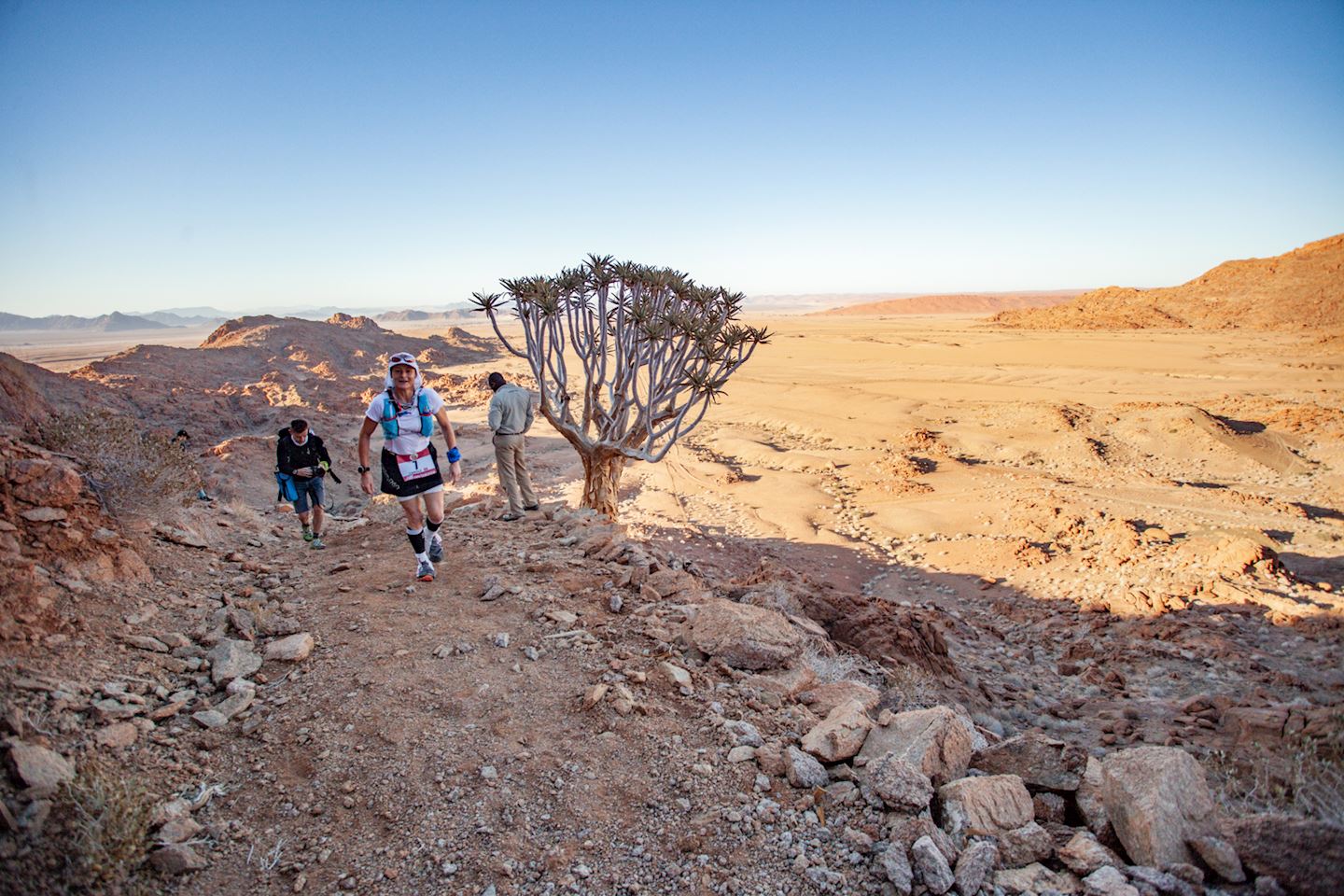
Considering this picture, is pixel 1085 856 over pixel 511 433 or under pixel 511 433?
under

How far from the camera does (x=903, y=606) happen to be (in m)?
8.39

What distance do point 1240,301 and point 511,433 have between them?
63.4m

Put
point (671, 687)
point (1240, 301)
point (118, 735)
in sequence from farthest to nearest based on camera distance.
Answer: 1. point (1240, 301)
2. point (671, 687)
3. point (118, 735)

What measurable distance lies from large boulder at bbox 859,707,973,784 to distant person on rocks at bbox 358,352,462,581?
3.93 m

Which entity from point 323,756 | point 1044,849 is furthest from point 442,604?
point 1044,849

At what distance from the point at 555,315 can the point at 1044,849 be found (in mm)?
8115

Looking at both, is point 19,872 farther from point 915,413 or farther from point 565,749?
point 915,413

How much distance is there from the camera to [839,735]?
3473 millimetres

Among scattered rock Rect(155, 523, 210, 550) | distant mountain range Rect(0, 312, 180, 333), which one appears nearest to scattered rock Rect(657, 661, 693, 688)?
scattered rock Rect(155, 523, 210, 550)

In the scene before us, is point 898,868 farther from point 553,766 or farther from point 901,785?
point 553,766

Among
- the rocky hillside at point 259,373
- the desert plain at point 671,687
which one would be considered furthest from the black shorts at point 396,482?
the rocky hillside at point 259,373

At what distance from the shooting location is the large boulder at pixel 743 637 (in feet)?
14.9

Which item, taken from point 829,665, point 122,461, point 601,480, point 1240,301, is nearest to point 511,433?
point 601,480

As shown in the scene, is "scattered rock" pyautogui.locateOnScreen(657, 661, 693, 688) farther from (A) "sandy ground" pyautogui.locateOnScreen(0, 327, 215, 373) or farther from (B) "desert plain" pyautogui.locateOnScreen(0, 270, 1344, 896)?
(A) "sandy ground" pyautogui.locateOnScreen(0, 327, 215, 373)
